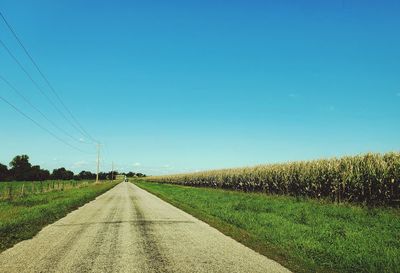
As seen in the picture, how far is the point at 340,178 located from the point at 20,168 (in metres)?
151

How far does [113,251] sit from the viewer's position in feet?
25.5

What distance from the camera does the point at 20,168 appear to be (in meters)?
146

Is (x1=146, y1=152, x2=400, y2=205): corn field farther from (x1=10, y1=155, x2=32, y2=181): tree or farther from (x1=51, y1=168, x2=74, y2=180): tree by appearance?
(x1=51, y1=168, x2=74, y2=180): tree

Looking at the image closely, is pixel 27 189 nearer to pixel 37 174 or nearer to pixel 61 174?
pixel 37 174

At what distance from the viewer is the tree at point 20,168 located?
448 feet

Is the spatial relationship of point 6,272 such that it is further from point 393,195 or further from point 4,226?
point 393,195

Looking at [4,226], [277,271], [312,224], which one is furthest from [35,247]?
[312,224]

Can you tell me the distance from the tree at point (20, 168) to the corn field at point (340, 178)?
4988 inches

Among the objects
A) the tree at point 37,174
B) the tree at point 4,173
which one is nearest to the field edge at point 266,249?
the tree at point 4,173

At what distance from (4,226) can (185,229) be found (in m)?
6.02

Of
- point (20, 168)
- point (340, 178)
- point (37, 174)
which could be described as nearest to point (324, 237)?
point (340, 178)

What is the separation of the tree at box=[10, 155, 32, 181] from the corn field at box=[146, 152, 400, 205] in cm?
12668

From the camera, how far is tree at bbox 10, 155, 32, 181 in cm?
13640

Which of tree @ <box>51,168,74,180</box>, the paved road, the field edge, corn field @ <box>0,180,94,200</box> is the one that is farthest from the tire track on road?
tree @ <box>51,168,74,180</box>
